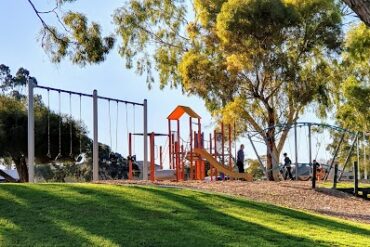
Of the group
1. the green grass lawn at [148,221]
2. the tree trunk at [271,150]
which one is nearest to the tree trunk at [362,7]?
the green grass lawn at [148,221]

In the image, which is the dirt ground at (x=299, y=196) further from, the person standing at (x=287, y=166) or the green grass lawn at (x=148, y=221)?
the person standing at (x=287, y=166)

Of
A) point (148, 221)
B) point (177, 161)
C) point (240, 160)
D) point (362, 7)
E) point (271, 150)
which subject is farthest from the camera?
point (271, 150)

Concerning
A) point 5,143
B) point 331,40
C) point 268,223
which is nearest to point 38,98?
point 5,143

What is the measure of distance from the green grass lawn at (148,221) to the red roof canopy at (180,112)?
12142mm

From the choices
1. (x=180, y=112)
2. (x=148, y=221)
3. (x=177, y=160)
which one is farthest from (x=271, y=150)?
(x=148, y=221)

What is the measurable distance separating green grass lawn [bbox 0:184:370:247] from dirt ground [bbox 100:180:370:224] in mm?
2873

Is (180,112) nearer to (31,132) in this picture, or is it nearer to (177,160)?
(177,160)

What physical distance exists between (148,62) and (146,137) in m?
16.1

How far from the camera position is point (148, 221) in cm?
1018

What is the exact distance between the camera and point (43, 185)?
42.3 feet

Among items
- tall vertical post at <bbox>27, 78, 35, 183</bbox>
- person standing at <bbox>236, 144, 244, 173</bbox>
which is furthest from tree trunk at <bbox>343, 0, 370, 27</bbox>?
person standing at <bbox>236, 144, 244, 173</bbox>

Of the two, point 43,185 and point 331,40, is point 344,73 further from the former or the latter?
Answer: point 43,185

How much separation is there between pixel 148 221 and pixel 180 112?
15624 mm

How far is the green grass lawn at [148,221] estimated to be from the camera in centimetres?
901
